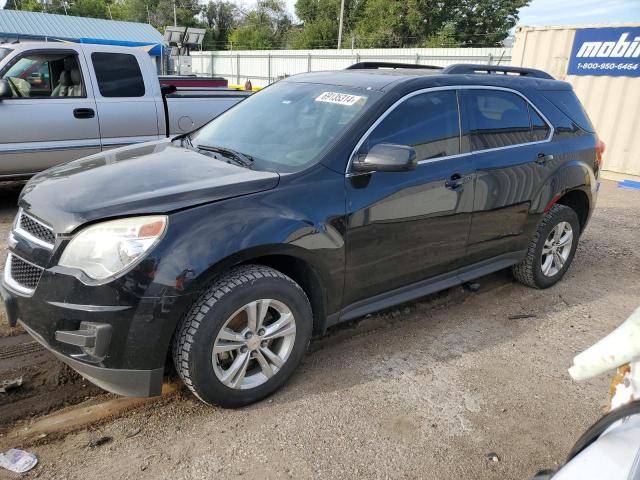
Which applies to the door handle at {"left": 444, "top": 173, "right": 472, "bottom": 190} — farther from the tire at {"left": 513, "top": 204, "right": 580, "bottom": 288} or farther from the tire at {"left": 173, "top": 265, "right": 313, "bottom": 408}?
the tire at {"left": 173, "top": 265, "right": 313, "bottom": 408}

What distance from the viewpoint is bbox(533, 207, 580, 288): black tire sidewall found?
14.3 ft

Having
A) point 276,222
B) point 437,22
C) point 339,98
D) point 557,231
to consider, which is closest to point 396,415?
point 276,222

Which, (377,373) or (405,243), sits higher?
(405,243)

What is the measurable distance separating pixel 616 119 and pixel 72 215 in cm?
1039

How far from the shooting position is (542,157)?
13.5 feet

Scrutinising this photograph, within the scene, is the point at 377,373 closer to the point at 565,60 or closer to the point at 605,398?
the point at 605,398

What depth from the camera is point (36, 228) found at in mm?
2596

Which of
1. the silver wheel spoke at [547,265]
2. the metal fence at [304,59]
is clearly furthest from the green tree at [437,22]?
the silver wheel spoke at [547,265]

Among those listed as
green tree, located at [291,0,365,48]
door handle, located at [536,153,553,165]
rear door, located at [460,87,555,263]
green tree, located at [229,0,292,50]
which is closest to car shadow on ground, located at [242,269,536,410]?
rear door, located at [460,87,555,263]

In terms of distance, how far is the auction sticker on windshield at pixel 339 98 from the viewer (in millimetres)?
3261

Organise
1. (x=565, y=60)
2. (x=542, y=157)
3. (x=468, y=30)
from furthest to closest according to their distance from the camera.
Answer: (x=468, y=30) < (x=565, y=60) < (x=542, y=157)

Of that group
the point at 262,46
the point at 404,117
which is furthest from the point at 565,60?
the point at 262,46

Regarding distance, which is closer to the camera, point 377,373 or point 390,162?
point 390,162

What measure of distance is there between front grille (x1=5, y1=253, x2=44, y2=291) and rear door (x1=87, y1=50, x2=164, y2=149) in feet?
12.6
